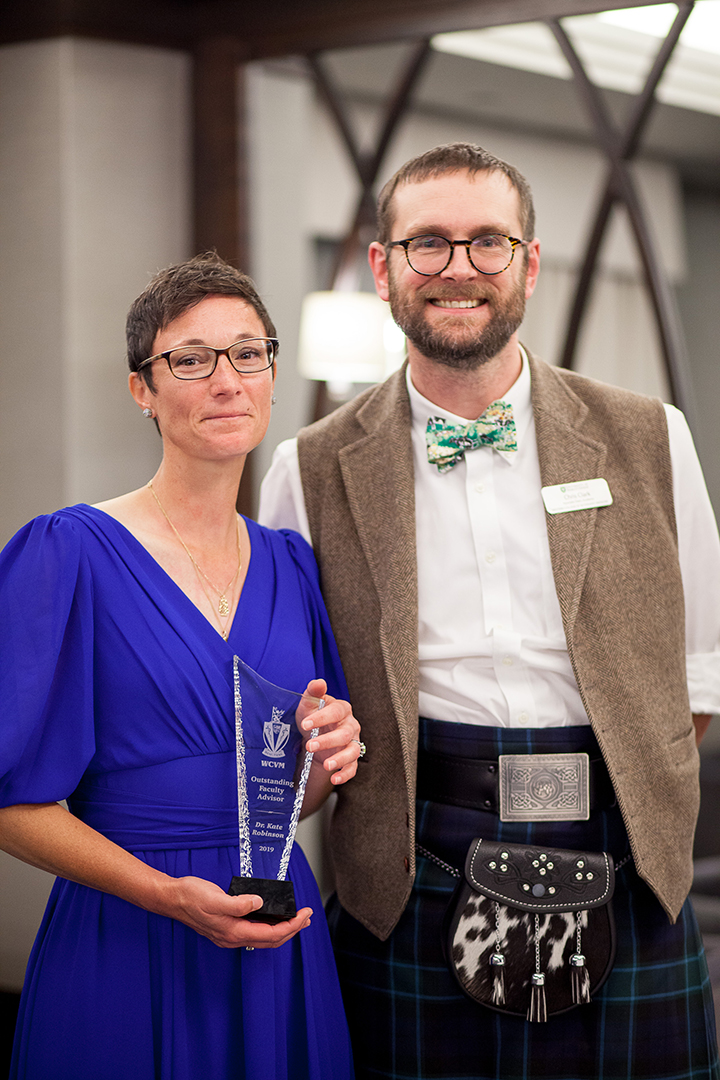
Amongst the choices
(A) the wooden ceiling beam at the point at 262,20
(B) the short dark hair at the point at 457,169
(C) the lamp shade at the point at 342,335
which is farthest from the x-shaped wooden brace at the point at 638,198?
(B) the short dark hair at the point at 457,169

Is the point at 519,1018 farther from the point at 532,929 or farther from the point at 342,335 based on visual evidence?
the point at 342,335

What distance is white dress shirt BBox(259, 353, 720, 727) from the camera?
173 centimetres

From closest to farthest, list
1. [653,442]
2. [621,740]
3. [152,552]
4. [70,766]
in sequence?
[70,766]
[152,552]
[621,740]
[653,442]

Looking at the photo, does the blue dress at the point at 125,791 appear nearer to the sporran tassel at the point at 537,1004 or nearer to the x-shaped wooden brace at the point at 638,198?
the sporran tassel at the point at 537,1004

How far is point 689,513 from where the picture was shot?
1830 millimetres

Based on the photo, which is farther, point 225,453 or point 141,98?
point 141,98

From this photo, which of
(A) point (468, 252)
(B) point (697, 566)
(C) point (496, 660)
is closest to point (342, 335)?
(A) point (468, 252)

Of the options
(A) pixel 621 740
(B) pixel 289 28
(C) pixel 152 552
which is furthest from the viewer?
(B) pixel 289 28

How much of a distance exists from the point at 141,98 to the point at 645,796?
274 centimetres

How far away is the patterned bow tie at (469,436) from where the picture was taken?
5.92 ft

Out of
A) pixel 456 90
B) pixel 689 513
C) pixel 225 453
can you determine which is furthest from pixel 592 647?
pixel 456 90

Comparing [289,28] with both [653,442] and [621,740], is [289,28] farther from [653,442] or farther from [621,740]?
[621,740]

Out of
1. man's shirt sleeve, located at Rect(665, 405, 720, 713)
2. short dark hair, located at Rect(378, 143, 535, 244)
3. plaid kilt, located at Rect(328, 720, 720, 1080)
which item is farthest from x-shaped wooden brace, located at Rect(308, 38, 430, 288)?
plaid kilt, located at Rect(328, 720, 720, 1080)

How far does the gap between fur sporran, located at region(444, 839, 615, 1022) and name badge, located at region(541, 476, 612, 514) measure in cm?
56
